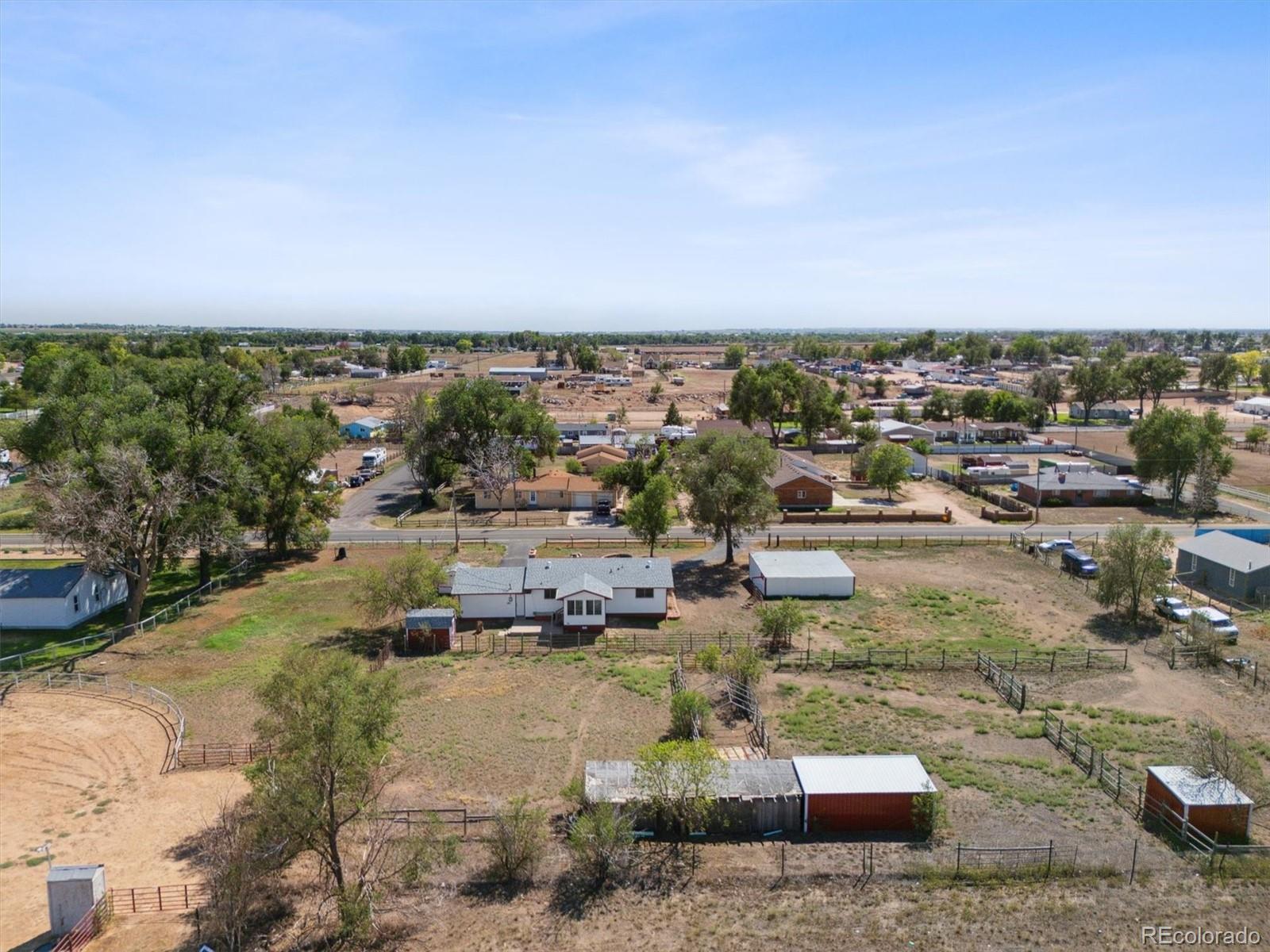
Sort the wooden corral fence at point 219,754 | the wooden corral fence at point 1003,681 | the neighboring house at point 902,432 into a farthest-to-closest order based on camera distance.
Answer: the neighboring house at point 902,432
the wooden corral fence at point 1003,681
the wooden corral fence at point 219,754

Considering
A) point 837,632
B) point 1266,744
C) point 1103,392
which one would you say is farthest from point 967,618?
point 1103,392

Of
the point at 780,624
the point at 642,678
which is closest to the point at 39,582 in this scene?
the point at 642,678

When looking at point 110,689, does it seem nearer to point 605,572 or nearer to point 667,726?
point 605,572

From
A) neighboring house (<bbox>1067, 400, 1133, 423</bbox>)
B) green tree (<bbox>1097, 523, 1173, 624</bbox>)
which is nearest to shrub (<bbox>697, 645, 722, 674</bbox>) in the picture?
green tree (<bbox>1097, 523, 1173, 624</bbox>)

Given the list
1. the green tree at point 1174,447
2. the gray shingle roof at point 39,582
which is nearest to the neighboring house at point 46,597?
the gray shingle roof at point 39,582

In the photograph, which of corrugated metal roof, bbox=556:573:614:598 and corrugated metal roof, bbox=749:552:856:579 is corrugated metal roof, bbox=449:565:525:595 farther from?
corrugated metal roof, bbox=749:552:856:579

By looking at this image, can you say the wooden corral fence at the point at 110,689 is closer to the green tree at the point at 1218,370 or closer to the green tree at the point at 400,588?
the green tree at the point at 400,588
